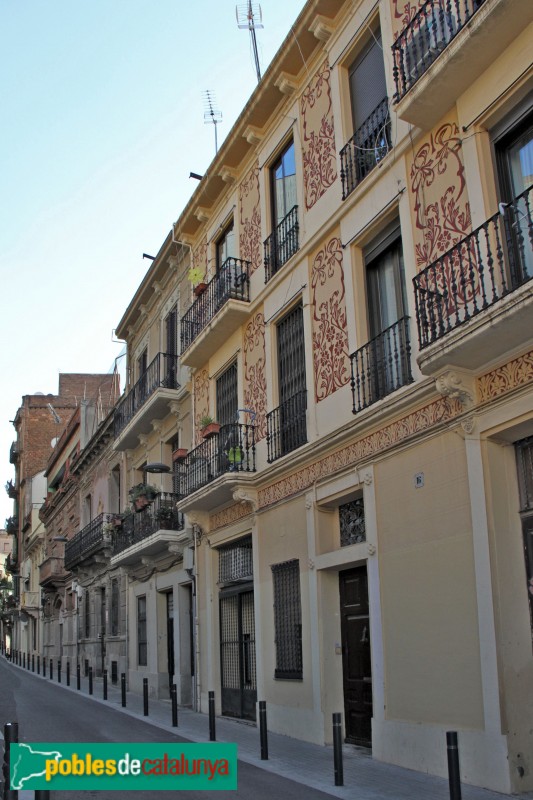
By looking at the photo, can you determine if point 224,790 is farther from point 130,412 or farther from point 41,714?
point 130,412

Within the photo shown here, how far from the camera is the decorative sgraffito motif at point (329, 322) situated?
12.1 metres

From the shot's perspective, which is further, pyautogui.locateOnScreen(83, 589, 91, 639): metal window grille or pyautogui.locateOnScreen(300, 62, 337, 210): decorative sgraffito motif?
pyautogui.locateOnScreen(83, 589, 91, 639): metal window grille

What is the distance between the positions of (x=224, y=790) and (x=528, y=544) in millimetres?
3961

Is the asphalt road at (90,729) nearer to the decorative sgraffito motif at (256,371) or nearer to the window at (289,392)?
the window at (289,392)

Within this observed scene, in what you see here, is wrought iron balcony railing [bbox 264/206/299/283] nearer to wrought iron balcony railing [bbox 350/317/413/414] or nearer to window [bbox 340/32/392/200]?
window [bbox 340/32/392/200]

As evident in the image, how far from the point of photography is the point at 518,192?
29.1 feet

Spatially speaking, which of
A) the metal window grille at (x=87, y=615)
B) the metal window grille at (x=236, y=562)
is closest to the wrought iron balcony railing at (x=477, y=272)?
the metal window grille at (x=236, y=562)

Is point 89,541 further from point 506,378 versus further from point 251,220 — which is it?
point 506,378

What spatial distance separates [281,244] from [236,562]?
5922 mm

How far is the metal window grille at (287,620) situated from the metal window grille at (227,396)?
3696 millimetres

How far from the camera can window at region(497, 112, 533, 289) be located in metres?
8.09

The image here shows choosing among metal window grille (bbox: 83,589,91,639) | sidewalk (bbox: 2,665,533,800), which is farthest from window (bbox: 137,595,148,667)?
metal window grille (bbox: 83,589,91,639)

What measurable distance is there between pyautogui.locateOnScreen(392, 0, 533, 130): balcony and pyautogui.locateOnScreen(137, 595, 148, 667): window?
16.4 m
